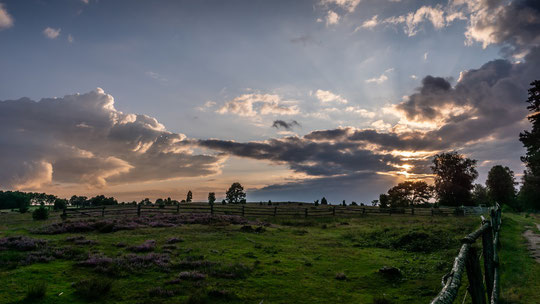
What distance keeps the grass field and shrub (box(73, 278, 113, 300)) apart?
0.03 m

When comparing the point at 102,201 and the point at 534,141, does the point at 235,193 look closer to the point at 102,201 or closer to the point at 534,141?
the point at 102,201

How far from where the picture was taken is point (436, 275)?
13594 mm

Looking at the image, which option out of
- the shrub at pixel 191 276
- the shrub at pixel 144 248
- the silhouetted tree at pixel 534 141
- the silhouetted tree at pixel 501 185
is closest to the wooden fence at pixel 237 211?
the silhouetted tree at pixel 534 141

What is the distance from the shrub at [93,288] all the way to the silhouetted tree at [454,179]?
283 ft

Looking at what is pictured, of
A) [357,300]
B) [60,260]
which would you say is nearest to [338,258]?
[357,300]

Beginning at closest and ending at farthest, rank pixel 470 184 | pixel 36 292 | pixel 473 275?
pixel 473 275, pixel 36 292, pixel 470 184

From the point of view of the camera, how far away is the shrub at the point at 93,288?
10203 mm

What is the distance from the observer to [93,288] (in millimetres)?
10430

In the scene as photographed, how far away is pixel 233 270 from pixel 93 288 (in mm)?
5855

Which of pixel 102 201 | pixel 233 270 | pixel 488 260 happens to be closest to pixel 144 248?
pixel 233 270

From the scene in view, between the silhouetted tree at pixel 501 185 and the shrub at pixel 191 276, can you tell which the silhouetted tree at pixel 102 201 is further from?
the silhouetted tree at pixel 501 185

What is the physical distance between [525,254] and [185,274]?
53.8 feet

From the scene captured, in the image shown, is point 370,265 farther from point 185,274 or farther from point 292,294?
point 185,274

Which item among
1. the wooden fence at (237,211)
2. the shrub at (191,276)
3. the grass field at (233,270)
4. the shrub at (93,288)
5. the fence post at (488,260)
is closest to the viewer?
the fence post at (488,260)
